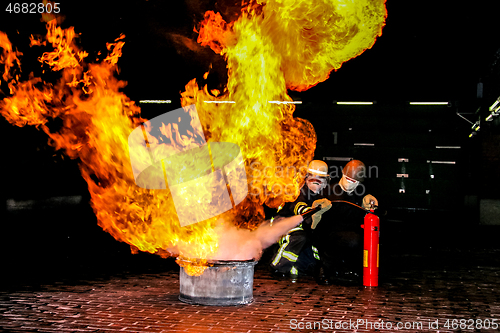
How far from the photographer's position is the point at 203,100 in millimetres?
6906

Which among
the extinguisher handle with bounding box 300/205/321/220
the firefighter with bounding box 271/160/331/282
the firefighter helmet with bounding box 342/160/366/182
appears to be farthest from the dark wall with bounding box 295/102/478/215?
the extinguisher handle with bounding box 300/205/321/220

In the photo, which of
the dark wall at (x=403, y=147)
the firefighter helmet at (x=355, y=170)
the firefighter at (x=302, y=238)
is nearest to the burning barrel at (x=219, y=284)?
the firefighter at (x=302, y=238)

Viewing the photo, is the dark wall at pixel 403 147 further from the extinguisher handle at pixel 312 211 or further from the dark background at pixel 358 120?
the extinguisher handle at pixel 312 211

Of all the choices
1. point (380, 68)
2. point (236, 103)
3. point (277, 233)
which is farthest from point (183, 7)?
point (380, 68)

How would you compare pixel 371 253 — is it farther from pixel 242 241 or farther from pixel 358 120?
pixel 358 120

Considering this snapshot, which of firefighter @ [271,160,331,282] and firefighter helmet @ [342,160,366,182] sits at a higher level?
firefighter helmet @ [342,160,366,182]

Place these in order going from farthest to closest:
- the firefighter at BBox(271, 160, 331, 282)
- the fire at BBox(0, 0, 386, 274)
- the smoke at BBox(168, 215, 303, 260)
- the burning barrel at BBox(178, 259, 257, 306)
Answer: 1. the firefighter at BBox(271, 160, 331, 282)
2. the fire at BBox(0, 0, 386, 274)
3. the smoke at BBox(168, 215, 303, 260)
4. the burning barrel at BBox(178, 259, 257, 306)

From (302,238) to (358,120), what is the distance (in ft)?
32.4

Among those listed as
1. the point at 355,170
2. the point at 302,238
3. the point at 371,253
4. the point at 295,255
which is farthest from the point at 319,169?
the point at 371,253

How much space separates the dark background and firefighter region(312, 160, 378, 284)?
2.81 m

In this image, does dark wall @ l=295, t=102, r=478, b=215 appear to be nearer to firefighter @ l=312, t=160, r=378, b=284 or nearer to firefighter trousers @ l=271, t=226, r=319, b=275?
firefighter @ l=312, t=160, r=378, b=284

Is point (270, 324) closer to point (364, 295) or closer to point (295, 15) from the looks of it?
point (364, 295)

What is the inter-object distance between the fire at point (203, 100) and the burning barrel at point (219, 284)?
10.6 inches

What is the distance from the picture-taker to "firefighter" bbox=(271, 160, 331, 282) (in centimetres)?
743
